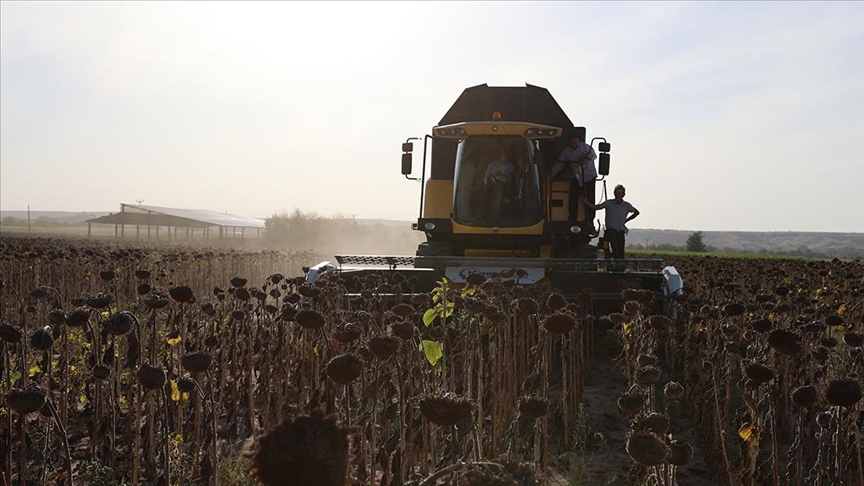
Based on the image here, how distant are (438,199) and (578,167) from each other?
7.91 ft

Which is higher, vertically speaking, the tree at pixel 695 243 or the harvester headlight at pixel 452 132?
the harvester headlight at pixel 452 132

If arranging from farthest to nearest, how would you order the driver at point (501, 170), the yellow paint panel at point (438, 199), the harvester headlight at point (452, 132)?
1. the yellow paint panel at point (438, 199)
2. the driver at point (501, 170)
3. the harvester headlight at point (452, 132)

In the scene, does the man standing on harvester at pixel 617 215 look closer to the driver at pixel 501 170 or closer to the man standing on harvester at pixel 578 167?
the man standing on harvester at pixel 578 167

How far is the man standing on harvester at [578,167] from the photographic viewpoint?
12.5 m

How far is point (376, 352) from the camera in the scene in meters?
3.15

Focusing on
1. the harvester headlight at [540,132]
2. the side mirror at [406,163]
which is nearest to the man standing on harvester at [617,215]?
the harvester headlight at [540,132]

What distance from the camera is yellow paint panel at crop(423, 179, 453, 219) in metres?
12.8

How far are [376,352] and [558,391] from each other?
545 centimetres

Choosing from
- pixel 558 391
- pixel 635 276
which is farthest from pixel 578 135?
pixel 558 391

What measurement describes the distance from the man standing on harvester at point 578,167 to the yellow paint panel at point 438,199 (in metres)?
1.78

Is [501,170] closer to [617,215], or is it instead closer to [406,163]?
[406,163]

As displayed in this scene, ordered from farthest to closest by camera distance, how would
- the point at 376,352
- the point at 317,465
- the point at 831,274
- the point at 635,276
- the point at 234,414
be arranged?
1. the point at 831,274
2. the point at 635,276
3. the point at 234,414
4. the point at 376,352
5. the point at 317,465

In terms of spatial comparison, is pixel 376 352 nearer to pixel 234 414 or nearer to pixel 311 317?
pixel 311 317

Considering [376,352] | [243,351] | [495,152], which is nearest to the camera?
[376,352]
